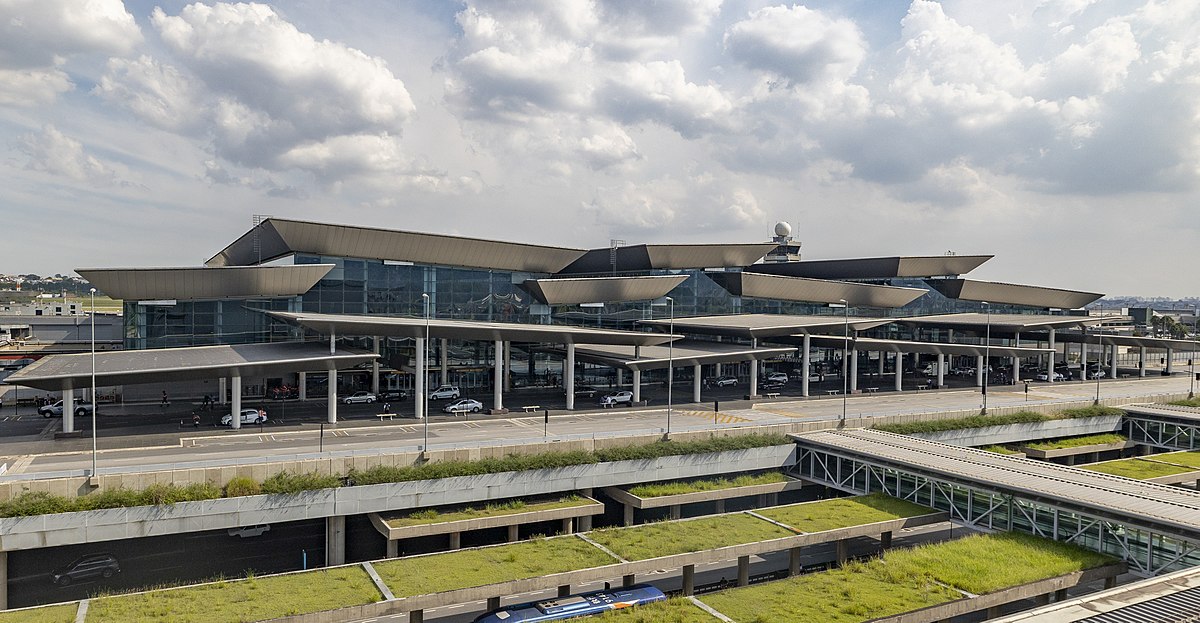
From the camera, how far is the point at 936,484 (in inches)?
1411

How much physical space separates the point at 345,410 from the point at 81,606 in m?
29.6

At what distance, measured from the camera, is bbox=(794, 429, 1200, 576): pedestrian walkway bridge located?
1122 inches

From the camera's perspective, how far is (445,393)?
5862 cm

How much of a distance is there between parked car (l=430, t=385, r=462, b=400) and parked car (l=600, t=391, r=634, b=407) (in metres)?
11.8

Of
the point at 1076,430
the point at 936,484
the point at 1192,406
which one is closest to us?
the point at 936,484

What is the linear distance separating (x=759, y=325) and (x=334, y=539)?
1619 inches

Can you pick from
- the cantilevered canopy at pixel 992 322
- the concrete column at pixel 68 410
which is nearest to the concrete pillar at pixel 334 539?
the concrete column at pixel 68 410

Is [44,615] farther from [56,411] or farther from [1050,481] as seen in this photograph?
[1050,481]

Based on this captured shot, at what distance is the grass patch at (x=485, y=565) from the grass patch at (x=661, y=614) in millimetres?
3895

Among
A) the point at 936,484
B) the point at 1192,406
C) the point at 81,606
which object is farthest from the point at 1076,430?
the point at 81,606

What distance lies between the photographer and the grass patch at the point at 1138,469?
42.6 m

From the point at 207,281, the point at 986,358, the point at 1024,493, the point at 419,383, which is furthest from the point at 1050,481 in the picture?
the point at 207,281

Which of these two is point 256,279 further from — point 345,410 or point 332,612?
point 332,612

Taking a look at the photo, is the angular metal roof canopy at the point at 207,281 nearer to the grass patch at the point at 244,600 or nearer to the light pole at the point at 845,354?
the grass patch at the point at 244,600
